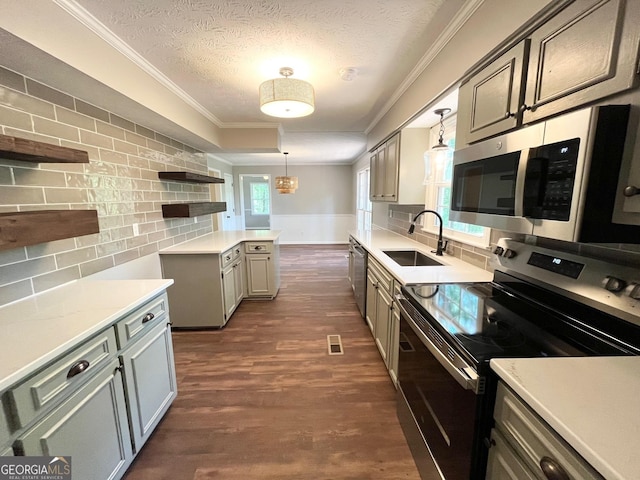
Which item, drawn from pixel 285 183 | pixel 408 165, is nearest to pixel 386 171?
pixel 408 165

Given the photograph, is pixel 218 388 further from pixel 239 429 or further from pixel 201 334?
pixel 201 334

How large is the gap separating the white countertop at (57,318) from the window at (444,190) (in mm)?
2200

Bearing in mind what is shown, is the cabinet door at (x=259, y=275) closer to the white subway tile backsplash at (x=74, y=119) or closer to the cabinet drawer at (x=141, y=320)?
the cabinet drawer at (x=141, y=320)

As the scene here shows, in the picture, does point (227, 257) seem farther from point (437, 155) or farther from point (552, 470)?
point (552, 470)

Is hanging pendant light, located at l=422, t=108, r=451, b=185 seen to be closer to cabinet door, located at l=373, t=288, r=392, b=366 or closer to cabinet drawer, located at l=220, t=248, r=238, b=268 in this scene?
cabinet door, located at l=373, t=288, r=392, b=366

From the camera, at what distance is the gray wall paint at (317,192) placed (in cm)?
761

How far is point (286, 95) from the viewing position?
6.44ft

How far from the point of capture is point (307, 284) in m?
4.45

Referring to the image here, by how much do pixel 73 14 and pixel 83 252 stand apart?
140cm

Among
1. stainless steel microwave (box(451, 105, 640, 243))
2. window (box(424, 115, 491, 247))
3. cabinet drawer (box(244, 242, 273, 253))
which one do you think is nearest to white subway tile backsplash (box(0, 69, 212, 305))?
cabinet drawer (box(244, 242, 273, 253))

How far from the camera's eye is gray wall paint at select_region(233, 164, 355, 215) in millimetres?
7613

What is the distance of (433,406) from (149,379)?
1.58m

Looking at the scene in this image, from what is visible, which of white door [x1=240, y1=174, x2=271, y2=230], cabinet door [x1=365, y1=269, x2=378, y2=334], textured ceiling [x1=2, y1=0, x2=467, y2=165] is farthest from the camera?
white door [x1=240, y1=174, x2=271, y2=230]

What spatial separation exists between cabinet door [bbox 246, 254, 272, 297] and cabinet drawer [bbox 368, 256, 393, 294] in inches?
63.4
